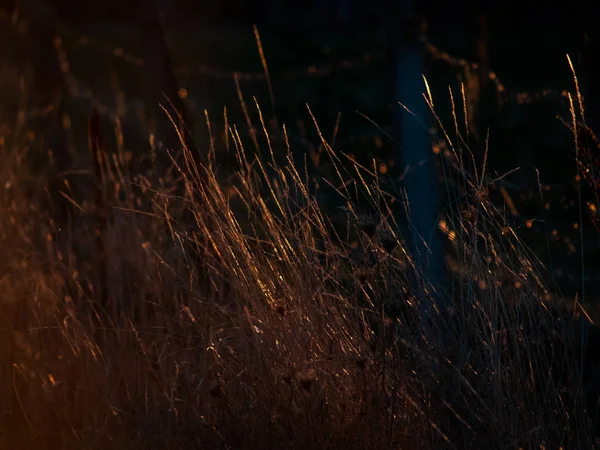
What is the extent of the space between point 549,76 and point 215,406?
1309 centimetres

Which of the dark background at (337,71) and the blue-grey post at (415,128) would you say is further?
the dark background at (337,71)

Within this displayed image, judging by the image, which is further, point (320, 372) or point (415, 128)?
point (415, 128)

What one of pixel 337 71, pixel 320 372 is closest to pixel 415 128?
pixel 320 372

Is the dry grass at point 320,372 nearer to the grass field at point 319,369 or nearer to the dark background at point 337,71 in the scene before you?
the grass field at point 319,369

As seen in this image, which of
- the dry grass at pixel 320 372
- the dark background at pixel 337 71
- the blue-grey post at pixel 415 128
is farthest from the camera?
the dark background at pixel 337 71

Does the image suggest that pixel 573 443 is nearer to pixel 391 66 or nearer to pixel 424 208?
pixel 424 208

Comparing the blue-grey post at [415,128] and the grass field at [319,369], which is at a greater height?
the blue-grey post at [415,128]

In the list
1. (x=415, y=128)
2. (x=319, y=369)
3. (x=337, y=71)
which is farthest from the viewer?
(x=337, y=71)

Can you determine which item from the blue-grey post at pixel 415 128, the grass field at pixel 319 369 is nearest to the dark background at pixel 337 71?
the blue-grey post at pixel 415 128

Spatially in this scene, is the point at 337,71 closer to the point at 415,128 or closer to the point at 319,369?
the point at 415,128

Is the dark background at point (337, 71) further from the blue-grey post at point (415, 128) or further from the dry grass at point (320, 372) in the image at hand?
the dry grass at point (320, 372)

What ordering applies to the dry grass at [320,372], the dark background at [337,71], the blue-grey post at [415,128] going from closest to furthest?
the dry grass at [320,372], the blue-grey post at [415,128], the dark background at [337,71]

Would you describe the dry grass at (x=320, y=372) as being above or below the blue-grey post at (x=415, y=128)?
below

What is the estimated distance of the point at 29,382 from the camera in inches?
133
